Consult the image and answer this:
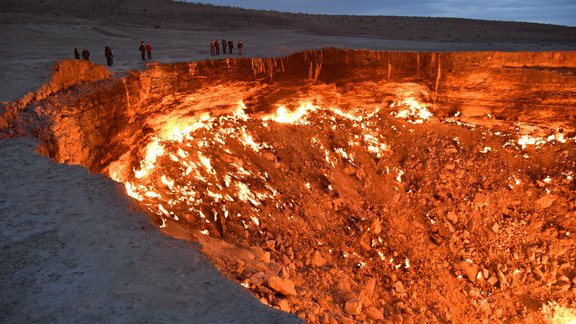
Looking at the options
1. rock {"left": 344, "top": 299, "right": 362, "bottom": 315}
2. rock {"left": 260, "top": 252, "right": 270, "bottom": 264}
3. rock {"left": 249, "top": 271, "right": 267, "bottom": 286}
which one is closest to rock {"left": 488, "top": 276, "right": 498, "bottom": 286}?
rock {"left": 344, "top": 299, "right": 362, "bottom": 315}

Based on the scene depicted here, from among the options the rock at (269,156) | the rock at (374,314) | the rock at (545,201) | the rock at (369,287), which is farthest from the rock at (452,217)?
the rock at (269,156)

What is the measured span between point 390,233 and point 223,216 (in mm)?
3887

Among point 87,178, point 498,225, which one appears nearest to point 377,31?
point 498,225

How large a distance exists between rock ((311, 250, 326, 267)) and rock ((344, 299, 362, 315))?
110 centimetres

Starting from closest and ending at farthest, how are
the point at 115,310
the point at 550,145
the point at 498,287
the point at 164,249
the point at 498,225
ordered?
the point at 115,310 < the point at 164,249 < the point at 498,287 < the point at 498,225 < the point at 550,145

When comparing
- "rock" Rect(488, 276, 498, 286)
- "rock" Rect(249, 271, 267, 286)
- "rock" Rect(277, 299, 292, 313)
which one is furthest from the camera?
"rock" Rect(488, 276, 498, 286)

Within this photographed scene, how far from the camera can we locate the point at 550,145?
11.4 m

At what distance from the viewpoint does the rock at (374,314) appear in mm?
7062

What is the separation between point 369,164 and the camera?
11367 mm

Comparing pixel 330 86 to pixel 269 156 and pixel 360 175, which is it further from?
pixel 269 156

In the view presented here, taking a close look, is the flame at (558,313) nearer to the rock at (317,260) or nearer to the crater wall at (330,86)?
the crater wall at (330,86)

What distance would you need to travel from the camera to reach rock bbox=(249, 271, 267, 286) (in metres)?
4.75

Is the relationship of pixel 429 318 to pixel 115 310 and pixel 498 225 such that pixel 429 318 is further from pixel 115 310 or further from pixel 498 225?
pixel 115 310

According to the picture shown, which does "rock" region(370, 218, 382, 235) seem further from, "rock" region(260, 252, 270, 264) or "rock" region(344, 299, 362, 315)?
"rock" region(260, 252, 270, 264)
